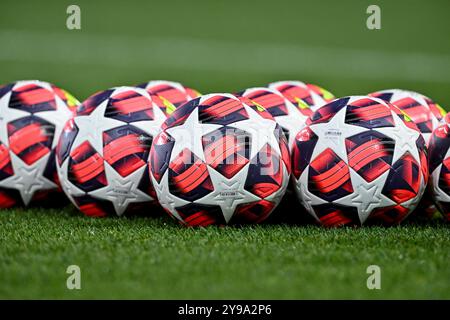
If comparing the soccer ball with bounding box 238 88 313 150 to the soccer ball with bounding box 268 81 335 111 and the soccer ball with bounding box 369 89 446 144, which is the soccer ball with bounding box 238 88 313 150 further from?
the soccer ball with bounding box 369 89 446 144

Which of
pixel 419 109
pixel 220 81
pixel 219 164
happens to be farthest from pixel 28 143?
pixel 220 81

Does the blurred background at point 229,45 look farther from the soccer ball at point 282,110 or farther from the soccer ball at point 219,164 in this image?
the soccer ball at point 219,164

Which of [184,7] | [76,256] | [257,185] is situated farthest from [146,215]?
[184,7]

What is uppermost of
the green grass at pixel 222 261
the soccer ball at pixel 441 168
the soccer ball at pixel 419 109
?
the soccer ball at pixel 419 109

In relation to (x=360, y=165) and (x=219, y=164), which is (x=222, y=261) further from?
(x=360, y=165)

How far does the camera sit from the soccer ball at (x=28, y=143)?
5.84 metres

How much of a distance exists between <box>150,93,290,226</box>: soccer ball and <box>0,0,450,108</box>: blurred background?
8255 mm

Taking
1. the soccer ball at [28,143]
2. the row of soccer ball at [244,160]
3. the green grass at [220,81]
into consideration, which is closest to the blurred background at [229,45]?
the green grass at [220,81]

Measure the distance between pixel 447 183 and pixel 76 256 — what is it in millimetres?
2623

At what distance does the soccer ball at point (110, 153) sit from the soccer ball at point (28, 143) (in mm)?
391

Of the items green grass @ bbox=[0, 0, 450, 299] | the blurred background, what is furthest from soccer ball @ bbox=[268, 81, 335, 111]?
the blurred background

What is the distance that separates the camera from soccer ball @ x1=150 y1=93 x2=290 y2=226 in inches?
187
